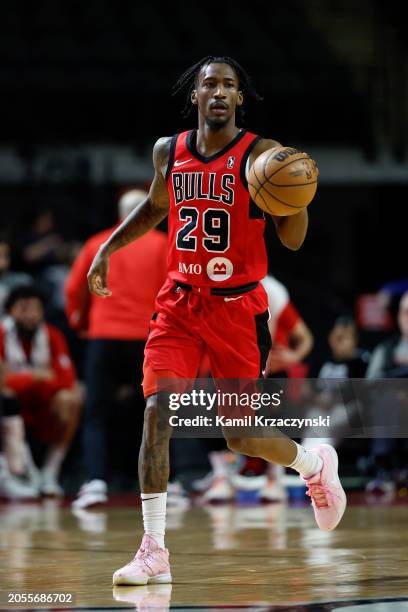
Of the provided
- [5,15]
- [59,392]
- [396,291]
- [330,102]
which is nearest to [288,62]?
[330,102]

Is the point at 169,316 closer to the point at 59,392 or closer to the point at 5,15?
the point at 59,392

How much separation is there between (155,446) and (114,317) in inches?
137

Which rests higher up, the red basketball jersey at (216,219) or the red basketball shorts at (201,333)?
the red basketball jersey at (216,219)

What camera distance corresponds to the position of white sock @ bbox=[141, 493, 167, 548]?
12.7 feet

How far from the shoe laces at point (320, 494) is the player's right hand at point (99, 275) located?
40.2 inches

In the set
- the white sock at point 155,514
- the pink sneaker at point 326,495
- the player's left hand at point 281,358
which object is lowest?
the white sock at point 155,514

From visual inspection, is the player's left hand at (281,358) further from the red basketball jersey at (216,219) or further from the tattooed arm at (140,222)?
the red basketball jersey at (216,219)

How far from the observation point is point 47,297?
9477 mm

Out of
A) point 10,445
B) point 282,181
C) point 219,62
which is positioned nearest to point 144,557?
point 282,181

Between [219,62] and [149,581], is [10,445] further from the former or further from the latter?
[219,62]

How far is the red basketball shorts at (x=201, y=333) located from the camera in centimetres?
400

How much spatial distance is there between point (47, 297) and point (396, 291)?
3280 mm

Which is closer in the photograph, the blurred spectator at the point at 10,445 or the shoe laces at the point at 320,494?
the shoe laces at the point at 320,494

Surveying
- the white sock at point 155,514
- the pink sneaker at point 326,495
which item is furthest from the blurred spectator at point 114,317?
the white sock at point 155,514
